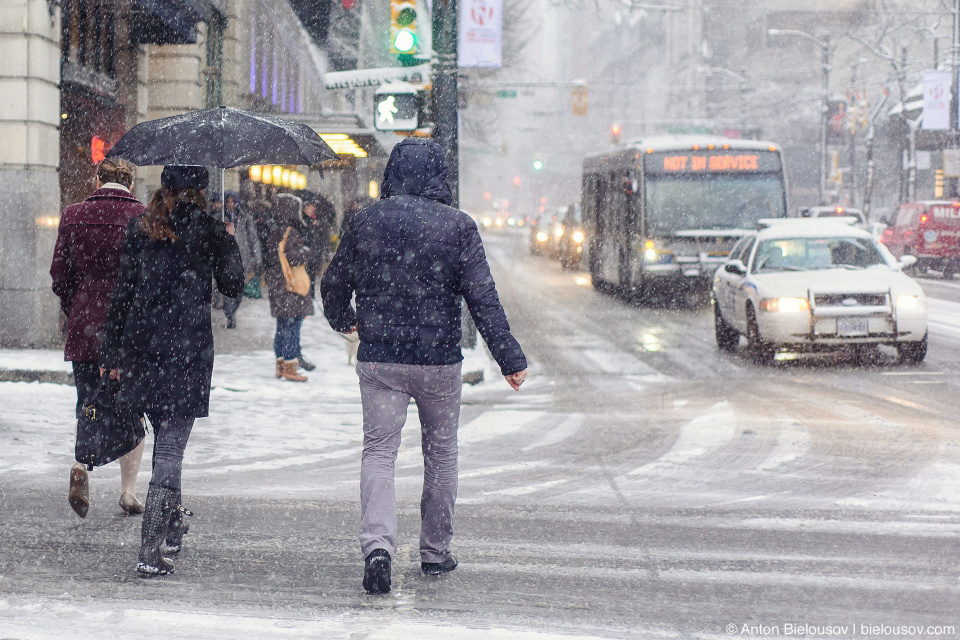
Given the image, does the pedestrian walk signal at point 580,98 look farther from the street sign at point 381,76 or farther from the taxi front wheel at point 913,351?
the taxi front wheel at point 913,351

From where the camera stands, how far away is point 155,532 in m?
5.06

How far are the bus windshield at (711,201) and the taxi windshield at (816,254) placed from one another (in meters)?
8.34

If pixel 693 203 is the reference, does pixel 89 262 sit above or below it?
below

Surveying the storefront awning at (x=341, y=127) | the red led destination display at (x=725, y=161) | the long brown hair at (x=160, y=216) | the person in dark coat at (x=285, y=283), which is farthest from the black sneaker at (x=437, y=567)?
the red led destination display at (x=725, y=161)

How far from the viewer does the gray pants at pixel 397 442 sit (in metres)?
4.86

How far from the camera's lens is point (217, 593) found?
4.83m

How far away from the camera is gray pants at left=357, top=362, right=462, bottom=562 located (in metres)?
4.86

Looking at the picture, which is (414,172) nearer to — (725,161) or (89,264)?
(89,264)

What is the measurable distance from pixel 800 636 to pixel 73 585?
2889mm

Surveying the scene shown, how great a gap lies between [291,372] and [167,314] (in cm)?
688

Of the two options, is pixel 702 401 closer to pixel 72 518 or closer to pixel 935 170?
pixel 72 518

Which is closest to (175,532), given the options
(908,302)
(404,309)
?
(404,309)

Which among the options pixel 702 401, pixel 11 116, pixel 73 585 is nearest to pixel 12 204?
pixel 11 116

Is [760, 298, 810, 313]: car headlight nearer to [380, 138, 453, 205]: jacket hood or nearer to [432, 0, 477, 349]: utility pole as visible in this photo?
[432, 0, 477, 349]: utility pole
